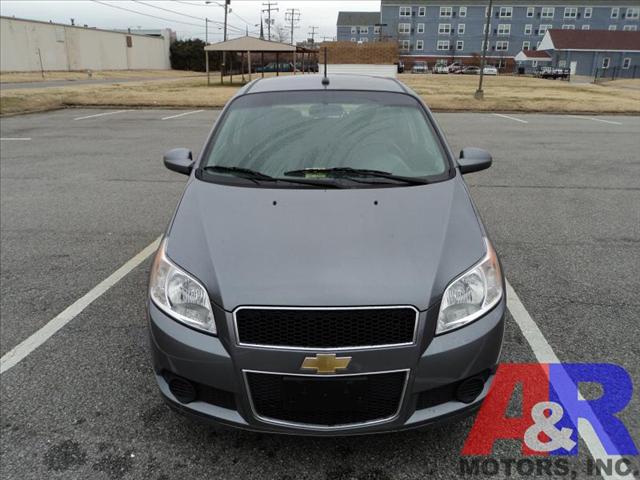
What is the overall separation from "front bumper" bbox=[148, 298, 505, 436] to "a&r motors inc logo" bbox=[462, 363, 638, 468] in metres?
0.44

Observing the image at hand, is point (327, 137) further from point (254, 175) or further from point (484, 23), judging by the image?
point (484, 23)

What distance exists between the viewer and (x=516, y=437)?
2.39 meters

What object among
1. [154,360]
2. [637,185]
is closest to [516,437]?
[154,360]

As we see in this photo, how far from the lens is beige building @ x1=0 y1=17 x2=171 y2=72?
48344 millimetres

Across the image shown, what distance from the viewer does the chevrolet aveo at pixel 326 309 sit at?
1.95 metres

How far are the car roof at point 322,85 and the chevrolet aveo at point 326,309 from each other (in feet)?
4.05

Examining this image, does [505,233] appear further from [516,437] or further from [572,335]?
[516,437]

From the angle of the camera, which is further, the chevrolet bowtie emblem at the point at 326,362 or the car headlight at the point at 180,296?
the car headlight at the point at 180,296

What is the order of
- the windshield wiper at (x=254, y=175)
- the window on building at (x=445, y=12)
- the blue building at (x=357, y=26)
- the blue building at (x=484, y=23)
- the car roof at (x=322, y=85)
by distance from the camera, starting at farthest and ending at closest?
the blue building at (x=357, y=26), the window on building at (x=445, y=12), the blue building at (x=484, y=23), the car roof at (x=322, y=85), the windshield wiper at (x=254, y=175)

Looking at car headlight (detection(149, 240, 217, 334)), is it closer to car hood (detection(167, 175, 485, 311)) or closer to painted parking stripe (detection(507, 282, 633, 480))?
car hood (detection(167, 175, 485, 311))

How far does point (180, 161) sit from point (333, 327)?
1983mm

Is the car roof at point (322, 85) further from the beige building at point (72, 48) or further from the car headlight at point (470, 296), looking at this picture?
the beige building at point (72, 48)

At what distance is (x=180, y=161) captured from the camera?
340 cm

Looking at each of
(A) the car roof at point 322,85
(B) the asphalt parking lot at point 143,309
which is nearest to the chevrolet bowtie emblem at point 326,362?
(B) the asphalt parking lot at point 143,309
